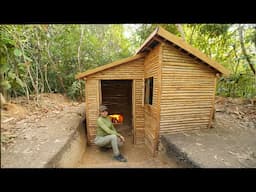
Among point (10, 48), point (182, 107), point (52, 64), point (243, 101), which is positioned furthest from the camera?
point (52, 64)

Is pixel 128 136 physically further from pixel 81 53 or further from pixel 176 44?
pixel 81 53

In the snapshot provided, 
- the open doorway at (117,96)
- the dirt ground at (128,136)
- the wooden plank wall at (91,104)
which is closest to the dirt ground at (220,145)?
the dirt ground at (128,136)

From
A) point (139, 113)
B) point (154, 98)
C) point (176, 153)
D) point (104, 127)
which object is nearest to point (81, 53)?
point (139, 113)

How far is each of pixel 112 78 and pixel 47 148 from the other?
10.0 feet

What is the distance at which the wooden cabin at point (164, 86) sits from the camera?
4.35 meters

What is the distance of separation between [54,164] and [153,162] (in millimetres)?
2620

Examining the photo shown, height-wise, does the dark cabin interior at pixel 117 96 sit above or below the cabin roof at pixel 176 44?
below

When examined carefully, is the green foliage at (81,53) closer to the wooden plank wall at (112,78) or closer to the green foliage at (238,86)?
the green foliage at (238,86)

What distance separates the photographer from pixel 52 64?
30.9 ft

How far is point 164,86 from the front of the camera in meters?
4.41
